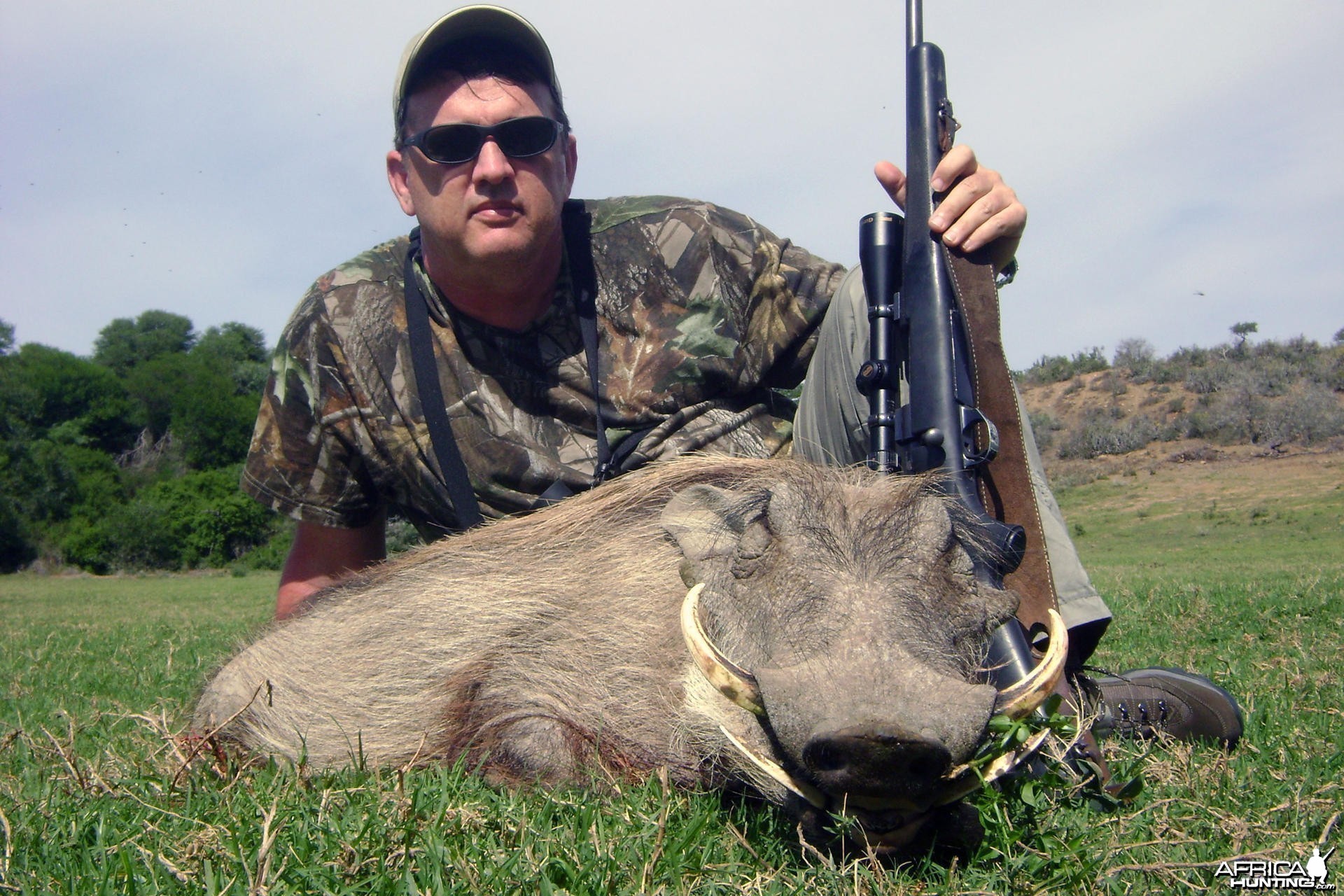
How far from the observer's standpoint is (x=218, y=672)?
3162mm

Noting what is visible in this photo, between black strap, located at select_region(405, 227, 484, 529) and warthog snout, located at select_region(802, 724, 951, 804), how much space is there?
6.15 feet

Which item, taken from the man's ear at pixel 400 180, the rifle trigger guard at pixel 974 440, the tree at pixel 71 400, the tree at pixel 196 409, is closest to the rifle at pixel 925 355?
the rifle trigger guard at pixel 974 440

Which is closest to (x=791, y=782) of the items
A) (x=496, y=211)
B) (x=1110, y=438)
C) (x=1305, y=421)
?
(x=496, y=211)

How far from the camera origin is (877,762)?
140 centimetres

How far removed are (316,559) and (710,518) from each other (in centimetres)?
185

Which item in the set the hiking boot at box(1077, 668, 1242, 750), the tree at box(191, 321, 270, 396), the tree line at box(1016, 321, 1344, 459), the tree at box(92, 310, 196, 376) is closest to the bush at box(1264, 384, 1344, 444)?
the tree line at box(1016, 321, 1344, 459)

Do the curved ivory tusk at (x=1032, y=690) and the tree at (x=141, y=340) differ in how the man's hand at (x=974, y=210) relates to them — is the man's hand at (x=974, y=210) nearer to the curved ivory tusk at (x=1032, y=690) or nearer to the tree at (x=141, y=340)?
the curved ivory tusk at (x=1032, y=690)

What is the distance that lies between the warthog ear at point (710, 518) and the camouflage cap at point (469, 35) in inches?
70.1

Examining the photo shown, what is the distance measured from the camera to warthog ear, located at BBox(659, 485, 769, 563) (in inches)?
82.9

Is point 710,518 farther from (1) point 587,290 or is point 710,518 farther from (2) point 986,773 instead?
(1) point 587,290

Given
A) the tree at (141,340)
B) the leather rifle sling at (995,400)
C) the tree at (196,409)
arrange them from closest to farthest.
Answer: the leather rifle sling at (995,400) < the tree at (196,409) < the tree at (141,340)

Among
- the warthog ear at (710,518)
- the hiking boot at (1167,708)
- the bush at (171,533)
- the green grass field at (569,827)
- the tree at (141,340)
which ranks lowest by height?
the bush at (171,533)

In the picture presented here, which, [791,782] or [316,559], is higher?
[316,559]

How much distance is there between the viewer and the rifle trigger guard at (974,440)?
7.39 feet
